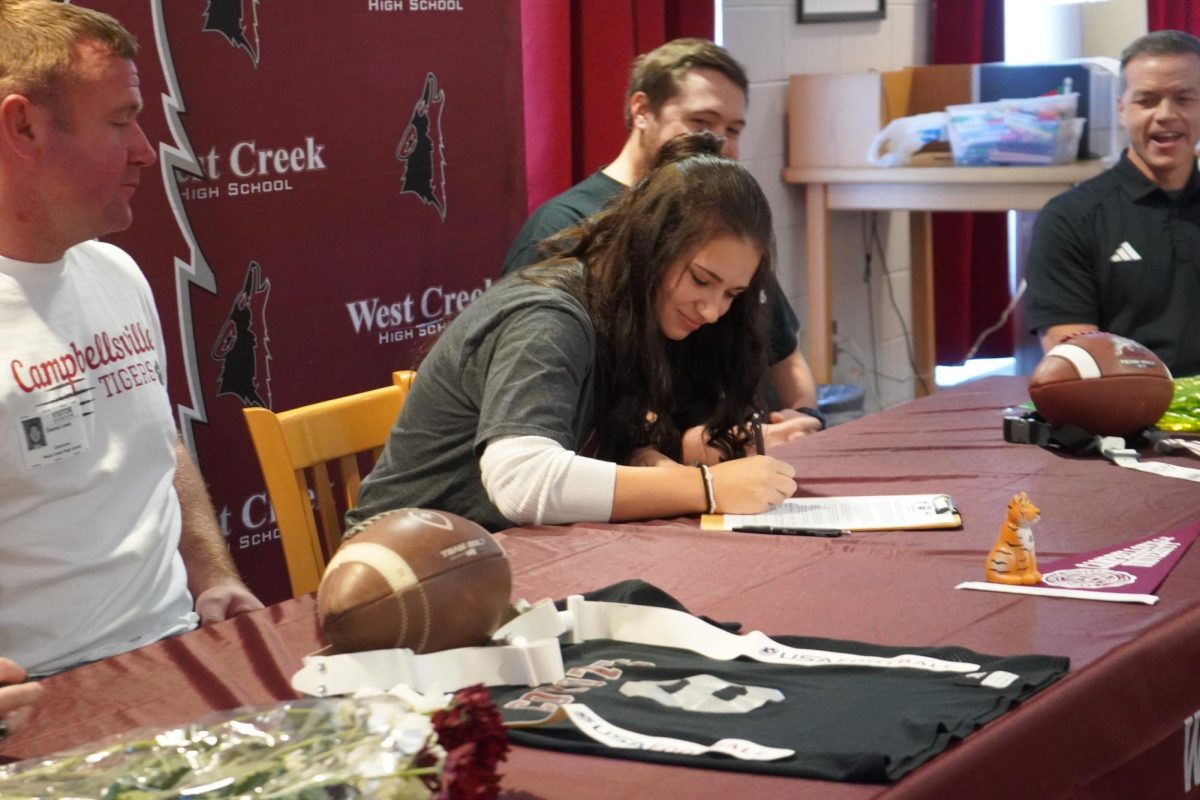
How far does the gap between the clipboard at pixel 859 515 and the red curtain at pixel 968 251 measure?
12.0 feet

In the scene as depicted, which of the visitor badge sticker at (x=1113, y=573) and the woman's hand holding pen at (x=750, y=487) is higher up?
the woman's hand holding pen at (x=750, y=487)

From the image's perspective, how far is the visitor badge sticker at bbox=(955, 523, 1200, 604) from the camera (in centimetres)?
156

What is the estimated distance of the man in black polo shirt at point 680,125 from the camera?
300 cm

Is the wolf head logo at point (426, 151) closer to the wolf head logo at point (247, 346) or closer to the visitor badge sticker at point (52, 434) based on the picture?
the wolf head logo at point (247, 346)

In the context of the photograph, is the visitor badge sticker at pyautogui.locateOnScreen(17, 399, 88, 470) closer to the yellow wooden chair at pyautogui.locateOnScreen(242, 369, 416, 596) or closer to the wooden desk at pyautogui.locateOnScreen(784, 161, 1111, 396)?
the yellow wooden chair at pyautogui.locateOnScreen(242, 369, 416, 596)

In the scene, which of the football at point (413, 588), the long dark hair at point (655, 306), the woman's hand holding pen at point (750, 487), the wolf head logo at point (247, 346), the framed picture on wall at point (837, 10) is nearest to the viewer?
the football at point (413, 588)

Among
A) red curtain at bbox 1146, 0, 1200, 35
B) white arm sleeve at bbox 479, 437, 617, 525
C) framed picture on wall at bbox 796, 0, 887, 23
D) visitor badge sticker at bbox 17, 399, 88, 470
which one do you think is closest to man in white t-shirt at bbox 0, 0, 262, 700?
visitor badge sticker at bbox 17, 399, 88, 470

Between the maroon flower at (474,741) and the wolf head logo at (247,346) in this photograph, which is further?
the wolf head logo at (247,346)

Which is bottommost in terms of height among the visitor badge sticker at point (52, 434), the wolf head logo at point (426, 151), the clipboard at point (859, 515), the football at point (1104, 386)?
the clipboard at point (859, 515)

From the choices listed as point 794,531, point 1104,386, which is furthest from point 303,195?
point 1104,386

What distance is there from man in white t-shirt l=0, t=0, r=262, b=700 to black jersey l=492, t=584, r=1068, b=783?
73 centimetres

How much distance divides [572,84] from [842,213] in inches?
69.1

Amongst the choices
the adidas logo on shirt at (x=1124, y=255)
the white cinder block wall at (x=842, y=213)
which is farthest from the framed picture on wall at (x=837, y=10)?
the adidas logo on shirt at (x=1124, y=255)

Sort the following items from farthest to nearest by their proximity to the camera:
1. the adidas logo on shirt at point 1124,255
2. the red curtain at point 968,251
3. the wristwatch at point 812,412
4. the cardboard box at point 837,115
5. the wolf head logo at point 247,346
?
the red curtain at point 968,251
the cardboard box at point 837,115
the adidas logo on shirt at point 1124,255
the wristwatch at point 812,412
the wolf head logo at point 247,346
